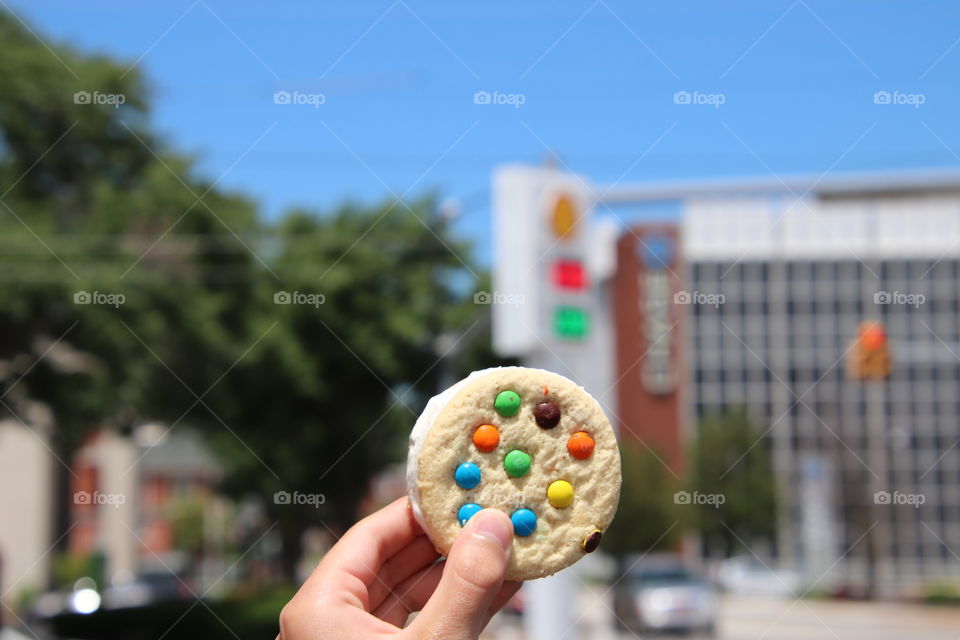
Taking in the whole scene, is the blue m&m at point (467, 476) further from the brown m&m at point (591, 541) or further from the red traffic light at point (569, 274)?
the red traffic light at point (569, 274)

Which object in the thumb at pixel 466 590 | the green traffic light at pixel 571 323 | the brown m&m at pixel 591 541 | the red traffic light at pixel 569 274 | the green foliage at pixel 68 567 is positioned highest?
the red traffic light at pixel 569 274

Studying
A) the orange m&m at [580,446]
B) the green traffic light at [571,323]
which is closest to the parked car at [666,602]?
the green traffic light at [571,323]

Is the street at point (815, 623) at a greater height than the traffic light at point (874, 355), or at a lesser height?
lesser

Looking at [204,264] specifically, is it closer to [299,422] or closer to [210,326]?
[210,326]

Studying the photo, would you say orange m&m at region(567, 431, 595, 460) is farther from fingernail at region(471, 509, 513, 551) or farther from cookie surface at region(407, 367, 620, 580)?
fingernail at region(471, 509, 513, 551)

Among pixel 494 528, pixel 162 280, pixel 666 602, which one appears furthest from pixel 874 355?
pixel 494 528

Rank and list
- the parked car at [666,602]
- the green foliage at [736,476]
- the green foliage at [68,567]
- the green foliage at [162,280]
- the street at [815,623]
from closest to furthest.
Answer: the green foliage at [162,280] < the street at [815,623] < the parked car at [666,602] < the green foliage at [68,567] < the green foliage at [736,476]

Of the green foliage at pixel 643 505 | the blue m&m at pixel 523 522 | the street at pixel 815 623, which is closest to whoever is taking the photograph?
the blue m&m at pixel 523 522
